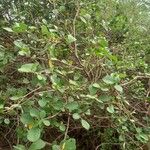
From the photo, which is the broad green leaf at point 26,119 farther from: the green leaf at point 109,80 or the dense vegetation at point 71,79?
the green leaf at point 109,80

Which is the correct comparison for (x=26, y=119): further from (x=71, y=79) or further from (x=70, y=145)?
(x=71, y=79)

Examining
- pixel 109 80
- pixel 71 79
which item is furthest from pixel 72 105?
pixel 71 79

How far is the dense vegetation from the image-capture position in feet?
5.18

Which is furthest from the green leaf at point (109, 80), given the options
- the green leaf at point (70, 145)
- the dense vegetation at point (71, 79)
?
the green leaf at point (70, 145)

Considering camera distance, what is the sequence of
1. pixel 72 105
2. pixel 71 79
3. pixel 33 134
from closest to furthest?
1. pixel 33 134
2. pixel 72 105
3. pixel 71 79

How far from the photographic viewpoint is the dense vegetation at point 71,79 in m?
1.58

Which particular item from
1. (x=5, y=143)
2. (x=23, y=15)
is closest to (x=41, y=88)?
(x=5, y=143)

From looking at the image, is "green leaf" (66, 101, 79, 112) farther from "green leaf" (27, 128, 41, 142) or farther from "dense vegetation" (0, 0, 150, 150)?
"green leaf" (27, 128, 41, 142)

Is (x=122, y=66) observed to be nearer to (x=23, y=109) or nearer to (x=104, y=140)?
(x=104, y=140)

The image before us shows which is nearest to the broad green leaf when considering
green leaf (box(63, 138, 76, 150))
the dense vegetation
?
the dense vegetation

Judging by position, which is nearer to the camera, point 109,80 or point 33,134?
point 33,134

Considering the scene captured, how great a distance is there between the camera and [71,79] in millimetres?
1912

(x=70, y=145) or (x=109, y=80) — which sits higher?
(x=109, y=80)

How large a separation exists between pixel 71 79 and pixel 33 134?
60 centimetres
